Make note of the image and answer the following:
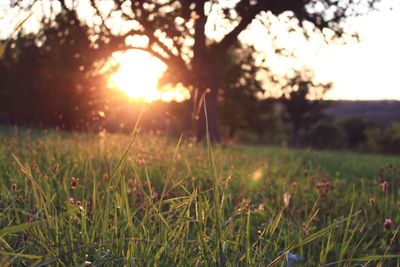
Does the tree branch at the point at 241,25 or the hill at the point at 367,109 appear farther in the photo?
the hill at the point at 367,109

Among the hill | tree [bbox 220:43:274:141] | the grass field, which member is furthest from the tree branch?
the hill

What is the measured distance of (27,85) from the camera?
84.0 feet

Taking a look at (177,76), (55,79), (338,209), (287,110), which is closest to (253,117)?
(287,110)

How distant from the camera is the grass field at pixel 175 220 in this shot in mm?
1683

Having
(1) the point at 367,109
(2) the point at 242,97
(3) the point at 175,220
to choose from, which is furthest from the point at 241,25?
(1) the point at 367,109

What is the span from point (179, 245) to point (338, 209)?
2.62 m

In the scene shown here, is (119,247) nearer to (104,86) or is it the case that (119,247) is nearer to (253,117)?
(104,86)

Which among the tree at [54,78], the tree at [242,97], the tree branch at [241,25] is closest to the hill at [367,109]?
the tree at [242,97]

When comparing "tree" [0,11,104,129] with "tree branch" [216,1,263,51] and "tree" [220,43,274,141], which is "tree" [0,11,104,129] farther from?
→ "tree" [220,43,274,141]

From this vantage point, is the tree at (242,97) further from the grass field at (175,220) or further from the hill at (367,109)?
the hill at (367,109)

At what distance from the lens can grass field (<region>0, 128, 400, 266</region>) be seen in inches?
66.3

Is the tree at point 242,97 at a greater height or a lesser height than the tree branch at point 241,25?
lesser

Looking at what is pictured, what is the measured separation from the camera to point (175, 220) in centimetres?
253

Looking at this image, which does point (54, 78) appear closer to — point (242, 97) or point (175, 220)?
point (242, 97)
